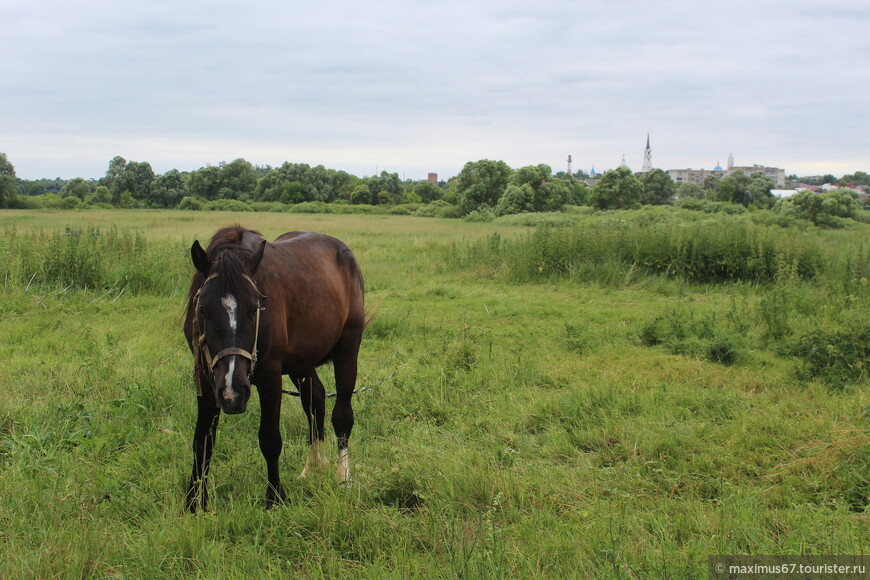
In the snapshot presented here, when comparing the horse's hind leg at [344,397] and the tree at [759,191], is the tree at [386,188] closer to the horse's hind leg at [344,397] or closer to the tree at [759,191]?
the tree at [759,191]

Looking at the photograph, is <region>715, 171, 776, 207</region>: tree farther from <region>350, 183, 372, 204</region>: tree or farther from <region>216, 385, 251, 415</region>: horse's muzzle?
<region>216, 385, 251, 415</region>: horse's muzzle

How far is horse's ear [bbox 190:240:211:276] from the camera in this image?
9.41ft

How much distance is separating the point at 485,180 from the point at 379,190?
20418 millimetres

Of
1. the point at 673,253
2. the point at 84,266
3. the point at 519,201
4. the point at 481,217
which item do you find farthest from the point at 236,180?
the point at 673,253

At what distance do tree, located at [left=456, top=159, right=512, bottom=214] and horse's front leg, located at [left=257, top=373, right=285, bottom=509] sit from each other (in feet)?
163

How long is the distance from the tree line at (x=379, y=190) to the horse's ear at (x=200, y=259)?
135ft

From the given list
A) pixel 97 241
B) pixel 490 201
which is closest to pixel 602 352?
pixel 97 241

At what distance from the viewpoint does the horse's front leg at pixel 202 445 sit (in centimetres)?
326

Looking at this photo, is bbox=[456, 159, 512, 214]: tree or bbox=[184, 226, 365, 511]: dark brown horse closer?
bbox=[184, 226, 365, 511]: dark brown horse

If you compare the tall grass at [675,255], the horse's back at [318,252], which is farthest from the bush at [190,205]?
the horse's back at [318,252]

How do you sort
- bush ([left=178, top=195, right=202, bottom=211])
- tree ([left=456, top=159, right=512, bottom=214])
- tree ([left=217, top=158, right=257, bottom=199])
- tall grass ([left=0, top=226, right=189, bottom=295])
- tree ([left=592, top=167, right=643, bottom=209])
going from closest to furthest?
tall grass ([left=0, top=226, right=189, bottom=295]), bush ([left=178, top=195, right=202, bottom=211]), tree ([left=592, top=167, right=643, bottom=209]), tree ([left=456, top=159, right=512, bottom=214]), tree ([left=217, top=158, right=257, bottom=199])

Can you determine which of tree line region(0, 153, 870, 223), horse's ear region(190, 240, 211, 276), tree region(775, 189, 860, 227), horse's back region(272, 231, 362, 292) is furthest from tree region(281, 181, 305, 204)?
horse's ear region(190, 240, 211, 276)

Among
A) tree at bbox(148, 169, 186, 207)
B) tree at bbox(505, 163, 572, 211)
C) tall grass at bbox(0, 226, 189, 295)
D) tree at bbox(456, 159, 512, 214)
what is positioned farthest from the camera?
tree at bbox(148, 169, 186, 207)

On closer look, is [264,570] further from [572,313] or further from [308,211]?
[308,211]
